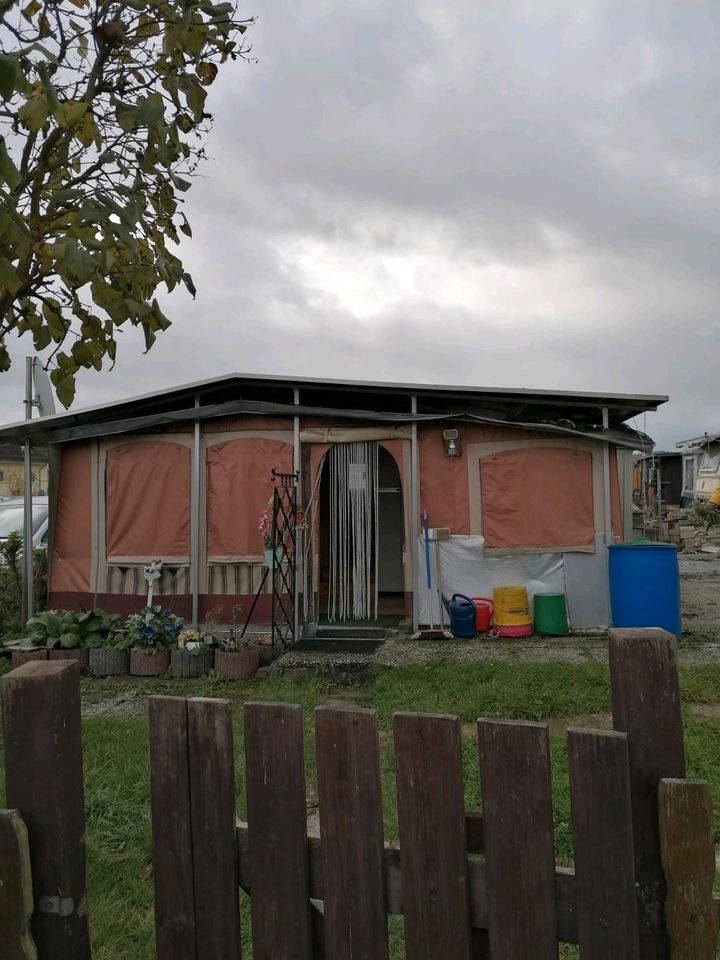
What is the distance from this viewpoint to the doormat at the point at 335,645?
22.6ft

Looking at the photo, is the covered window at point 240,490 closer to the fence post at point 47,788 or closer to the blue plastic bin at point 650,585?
the blue plastic bin at point 650,585

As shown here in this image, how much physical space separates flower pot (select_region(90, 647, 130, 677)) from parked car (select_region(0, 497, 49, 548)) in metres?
3.75

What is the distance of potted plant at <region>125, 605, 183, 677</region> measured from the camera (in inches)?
253

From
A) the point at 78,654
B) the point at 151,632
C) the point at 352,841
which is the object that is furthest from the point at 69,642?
the point at 352,841

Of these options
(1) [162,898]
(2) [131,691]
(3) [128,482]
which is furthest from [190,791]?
(3) [128,482]

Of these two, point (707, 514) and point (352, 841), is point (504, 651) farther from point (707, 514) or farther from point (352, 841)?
point (707, 514)

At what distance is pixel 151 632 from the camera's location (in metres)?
6.66

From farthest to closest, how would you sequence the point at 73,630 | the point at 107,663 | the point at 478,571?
1. the point at 478,571
2. the point at 73,630
3. the point at 107,663

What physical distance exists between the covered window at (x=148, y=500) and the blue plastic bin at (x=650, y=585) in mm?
4900

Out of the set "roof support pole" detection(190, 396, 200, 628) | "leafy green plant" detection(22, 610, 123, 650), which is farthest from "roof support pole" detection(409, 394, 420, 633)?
"leafy green plant" detection(22, 610, 123, 650)

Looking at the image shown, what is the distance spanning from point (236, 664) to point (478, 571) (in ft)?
9.90

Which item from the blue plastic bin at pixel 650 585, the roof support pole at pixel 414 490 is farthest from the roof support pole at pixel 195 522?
the blue plastic bin at pixel 650 585

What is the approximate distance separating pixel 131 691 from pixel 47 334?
14.0ft

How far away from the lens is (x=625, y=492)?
809cm
